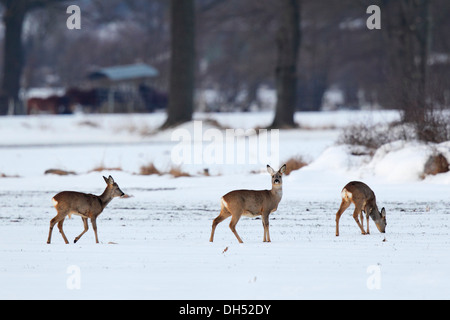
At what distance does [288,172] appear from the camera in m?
20.7

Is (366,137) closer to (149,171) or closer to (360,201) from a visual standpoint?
(149,171)

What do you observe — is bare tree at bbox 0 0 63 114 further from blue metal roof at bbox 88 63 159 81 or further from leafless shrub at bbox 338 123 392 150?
leafless shrub at bbox 338 123 392 150

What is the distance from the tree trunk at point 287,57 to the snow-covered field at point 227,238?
10178 mm

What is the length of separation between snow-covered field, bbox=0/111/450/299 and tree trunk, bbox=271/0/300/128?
1018 cm

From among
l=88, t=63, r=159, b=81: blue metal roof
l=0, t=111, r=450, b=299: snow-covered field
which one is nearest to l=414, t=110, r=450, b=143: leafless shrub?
l=0, t=111, r=450, b=299: snow-covered field

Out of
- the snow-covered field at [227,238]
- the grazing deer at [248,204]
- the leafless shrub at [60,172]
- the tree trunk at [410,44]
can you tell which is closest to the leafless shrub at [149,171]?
the snow-covered field at [227,238]

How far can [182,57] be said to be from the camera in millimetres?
37219

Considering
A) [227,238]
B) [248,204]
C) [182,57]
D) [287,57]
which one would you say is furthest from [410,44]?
[248,204]

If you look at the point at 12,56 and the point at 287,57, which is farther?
the point at 12,56

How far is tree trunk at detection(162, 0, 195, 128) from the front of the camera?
36.6 m

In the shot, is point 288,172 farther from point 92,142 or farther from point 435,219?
point 92,142

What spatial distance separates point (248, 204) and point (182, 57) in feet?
87.1
